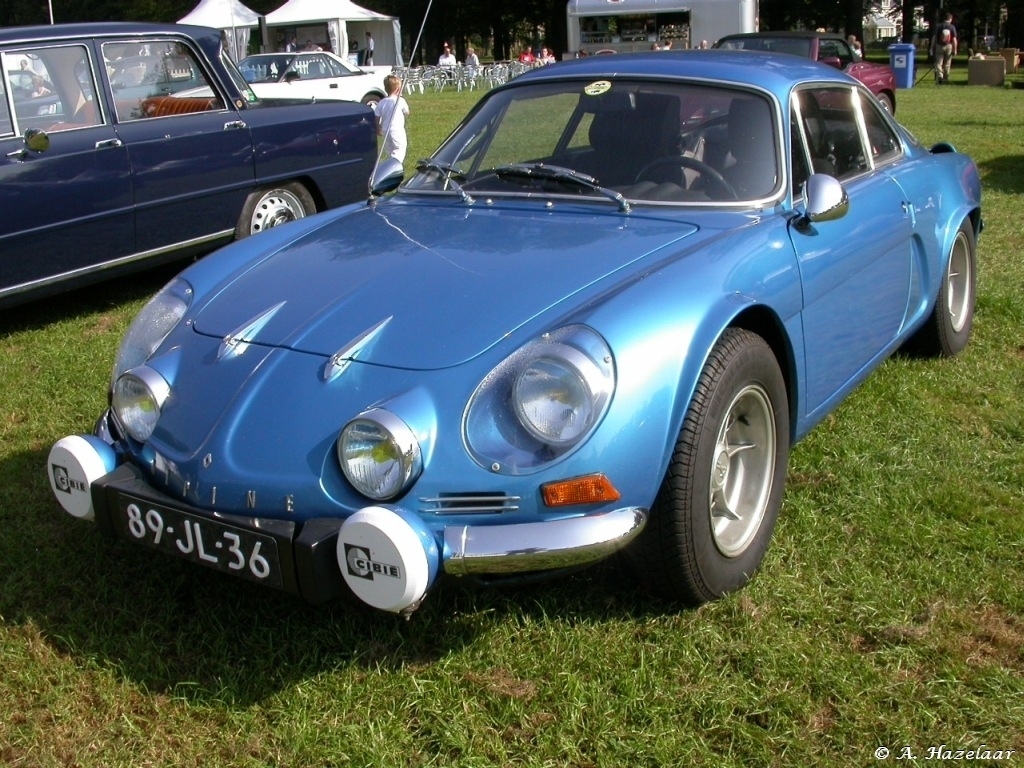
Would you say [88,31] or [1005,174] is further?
[1005,174]

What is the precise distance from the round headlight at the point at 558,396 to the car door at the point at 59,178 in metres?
3.99

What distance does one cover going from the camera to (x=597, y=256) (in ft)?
9.86

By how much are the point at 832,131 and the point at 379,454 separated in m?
2.37

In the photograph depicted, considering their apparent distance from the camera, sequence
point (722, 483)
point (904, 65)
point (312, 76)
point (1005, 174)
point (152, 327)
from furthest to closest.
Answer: point (904, 65) < point (312, 76) < point (1005, 174) < point (152, 327) < point (722, 483)

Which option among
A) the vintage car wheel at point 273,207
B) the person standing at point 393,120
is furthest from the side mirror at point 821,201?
the person standing at point 393,120

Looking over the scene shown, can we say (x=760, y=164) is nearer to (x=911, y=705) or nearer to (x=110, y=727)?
(x=911, y=705)

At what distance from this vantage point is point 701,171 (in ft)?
11.4

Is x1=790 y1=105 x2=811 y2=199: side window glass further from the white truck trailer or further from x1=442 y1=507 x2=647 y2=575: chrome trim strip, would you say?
the white truck trailer

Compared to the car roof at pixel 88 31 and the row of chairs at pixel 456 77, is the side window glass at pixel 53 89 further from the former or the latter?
the row of chairs at pixel 456 77

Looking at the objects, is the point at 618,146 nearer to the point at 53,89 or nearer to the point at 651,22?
the point at 53,89

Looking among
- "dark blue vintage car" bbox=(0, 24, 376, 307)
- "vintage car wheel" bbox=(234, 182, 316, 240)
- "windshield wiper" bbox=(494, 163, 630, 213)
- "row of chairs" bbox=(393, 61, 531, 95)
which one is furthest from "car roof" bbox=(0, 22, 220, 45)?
"row of chairs" bbox=(393, 61, 531, 95)

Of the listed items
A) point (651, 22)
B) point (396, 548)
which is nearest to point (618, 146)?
point (396, 548)

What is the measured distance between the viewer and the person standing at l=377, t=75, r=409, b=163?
9.30 m

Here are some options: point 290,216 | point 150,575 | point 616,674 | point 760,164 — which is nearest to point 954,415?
point 760,164
